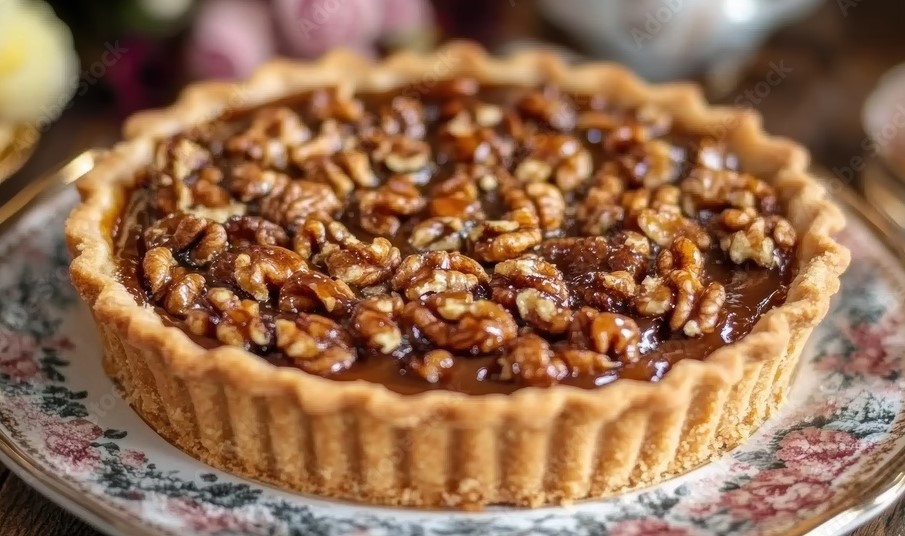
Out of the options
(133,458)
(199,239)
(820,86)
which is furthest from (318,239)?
(820,86)

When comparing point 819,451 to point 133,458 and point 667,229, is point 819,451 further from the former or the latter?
point 133,458

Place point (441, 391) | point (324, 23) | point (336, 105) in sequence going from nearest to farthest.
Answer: point (441, 391) → point (336, 105) → point (324, 23)

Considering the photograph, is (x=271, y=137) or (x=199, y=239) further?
(x=271, y=137)

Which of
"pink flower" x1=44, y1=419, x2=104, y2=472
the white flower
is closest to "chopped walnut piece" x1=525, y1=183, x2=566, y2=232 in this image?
"pink flower" x1=44, y1=419, x2=104, y2=472

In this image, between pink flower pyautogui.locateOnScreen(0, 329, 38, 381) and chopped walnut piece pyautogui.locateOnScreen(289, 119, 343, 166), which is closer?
pink flower pyautogui.locateOnScreen(0, 329, 38, 381)

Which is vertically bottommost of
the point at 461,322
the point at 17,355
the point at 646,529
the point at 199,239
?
the point at 17,355

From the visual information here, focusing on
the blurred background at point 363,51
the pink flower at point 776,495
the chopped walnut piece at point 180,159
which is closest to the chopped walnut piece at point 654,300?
the pink flower at point 776,495

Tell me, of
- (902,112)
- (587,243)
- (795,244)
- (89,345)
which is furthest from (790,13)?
(89,345)

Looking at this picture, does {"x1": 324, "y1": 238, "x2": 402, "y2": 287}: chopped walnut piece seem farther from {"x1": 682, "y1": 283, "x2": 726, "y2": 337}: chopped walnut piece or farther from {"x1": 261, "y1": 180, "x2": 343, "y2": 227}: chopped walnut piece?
{"x1": 682, "y1": 283, "x2": 726, "y2": 337}: chopped walnut piece
